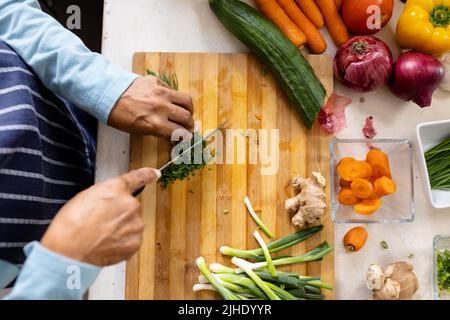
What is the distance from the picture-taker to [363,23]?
3.90 feet

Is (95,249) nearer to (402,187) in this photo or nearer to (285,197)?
(285,197)

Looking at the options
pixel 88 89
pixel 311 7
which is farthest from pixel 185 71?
pixel 311 7

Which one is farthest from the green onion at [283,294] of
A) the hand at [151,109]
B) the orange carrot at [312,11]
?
the orange carrot at [312,11]

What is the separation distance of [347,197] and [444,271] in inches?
12.5

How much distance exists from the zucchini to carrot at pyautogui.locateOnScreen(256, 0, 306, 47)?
0.04 meters

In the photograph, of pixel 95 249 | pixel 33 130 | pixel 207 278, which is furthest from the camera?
→ pixel 207 278

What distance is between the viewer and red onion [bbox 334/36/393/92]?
1.14 meters

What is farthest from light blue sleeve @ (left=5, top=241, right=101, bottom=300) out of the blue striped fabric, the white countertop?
the white countertop

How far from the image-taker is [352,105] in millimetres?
1232

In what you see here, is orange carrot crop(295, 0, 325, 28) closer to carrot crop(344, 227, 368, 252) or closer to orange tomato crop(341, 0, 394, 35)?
orange tomato crop(341, 0, 394, 35)

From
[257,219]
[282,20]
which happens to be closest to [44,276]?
[257,219]

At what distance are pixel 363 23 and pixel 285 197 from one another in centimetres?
48

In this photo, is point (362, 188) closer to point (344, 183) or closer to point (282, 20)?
point (344, 183)

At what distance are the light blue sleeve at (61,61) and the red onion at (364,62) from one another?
509 millimetres
